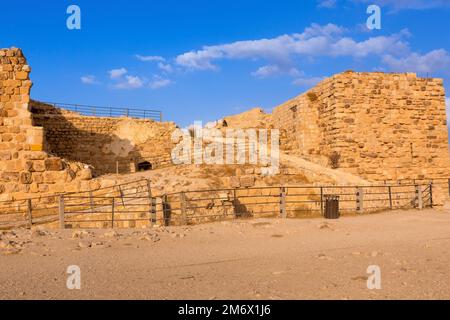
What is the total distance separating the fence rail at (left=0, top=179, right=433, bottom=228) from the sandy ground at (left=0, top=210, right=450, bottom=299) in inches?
67.4

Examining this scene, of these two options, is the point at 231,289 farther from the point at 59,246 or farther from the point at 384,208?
the point at 384,208

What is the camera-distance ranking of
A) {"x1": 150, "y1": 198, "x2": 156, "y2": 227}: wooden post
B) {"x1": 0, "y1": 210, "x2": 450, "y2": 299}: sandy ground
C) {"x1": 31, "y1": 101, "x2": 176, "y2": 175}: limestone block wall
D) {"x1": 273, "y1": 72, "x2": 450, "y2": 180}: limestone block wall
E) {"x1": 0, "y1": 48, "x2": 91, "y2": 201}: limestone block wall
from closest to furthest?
{"x1": 0, "y1": 210, "x2": 450, "y2": 299}: sandy ground
{"x1": 150, "y1": 198, "x2": 156, "y2": 227}: wooden post
{"x1": 0, "y1": 48, "x2": 91, "y2": 201}: limestone block wall
{"x1": 273, "y1": 72, "x2": 450, "y2": 180}: limestone block wall
{"x1": 31, "y1": 101, "x2": 176, "y2": 175}: limestone block wall

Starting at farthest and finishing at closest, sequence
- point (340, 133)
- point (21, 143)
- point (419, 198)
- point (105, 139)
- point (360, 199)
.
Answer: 1. point (105, 139)
2. point (340, 133)
3. point (419, 198)
4. point (360, 199)
5. point (21, 143)

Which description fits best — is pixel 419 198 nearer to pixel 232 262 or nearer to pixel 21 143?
pixel 232 262

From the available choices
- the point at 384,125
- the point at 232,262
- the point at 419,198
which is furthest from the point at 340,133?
the point at 232,262

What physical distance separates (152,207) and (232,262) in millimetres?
Result: 5093

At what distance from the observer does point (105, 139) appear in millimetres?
23844

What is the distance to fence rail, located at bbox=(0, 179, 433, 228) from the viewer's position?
38.3 feet

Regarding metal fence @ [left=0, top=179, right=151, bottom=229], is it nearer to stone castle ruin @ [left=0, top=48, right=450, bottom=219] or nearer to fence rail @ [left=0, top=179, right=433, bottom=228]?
fence rail @ [left=0, top=179, right=433, bottom=228]

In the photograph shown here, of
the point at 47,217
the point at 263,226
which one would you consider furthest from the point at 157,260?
the point at 47,217

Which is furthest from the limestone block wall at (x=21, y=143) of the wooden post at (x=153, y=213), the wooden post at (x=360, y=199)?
the wooden post at (x=360, y=199)

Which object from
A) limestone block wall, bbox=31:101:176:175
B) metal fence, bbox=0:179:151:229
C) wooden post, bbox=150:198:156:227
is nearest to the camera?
wooden post, bbox=150:198:156:227

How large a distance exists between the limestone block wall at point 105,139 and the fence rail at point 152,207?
28.4ft

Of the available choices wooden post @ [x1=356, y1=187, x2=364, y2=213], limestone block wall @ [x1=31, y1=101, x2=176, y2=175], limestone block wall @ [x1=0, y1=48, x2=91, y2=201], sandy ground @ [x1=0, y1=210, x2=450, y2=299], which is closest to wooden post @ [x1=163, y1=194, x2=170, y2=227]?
sandy ground @ [x1=0, y1=210, x2=450, y2=299]
